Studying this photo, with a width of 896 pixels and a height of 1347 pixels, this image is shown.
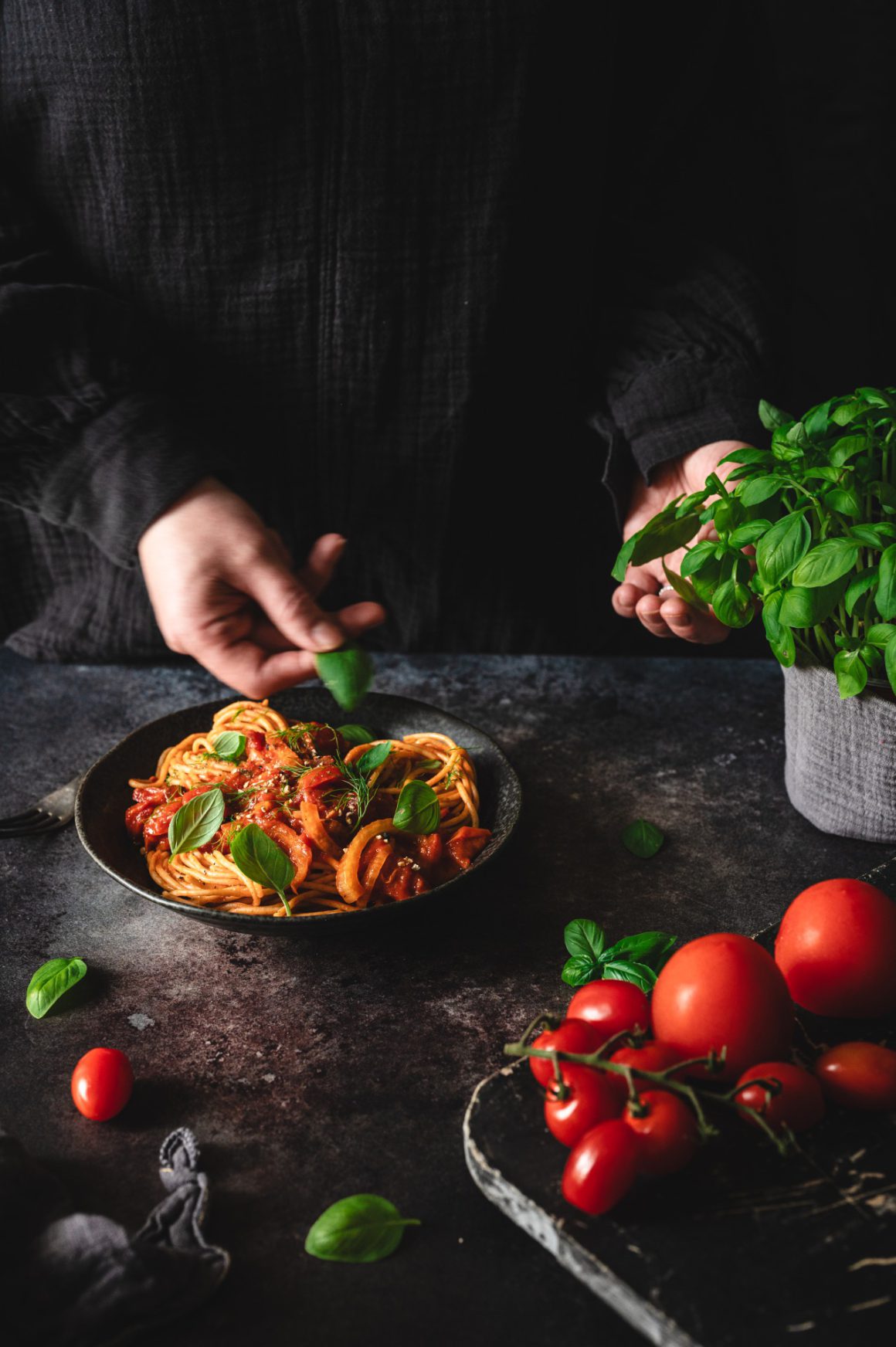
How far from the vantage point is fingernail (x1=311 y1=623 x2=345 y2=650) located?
1618 millimetres

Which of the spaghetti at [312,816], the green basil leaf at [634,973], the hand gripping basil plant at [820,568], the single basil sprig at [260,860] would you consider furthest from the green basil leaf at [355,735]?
the green basil leaf at [634,973]

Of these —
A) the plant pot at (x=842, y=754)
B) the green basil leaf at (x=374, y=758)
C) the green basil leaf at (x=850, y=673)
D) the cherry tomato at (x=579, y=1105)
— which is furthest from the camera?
the green basil leaf at (x=374, y=758)

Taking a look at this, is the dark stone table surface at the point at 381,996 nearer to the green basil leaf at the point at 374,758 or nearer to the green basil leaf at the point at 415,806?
the green basil leaf at the point at 415,806

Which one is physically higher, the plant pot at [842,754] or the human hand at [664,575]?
the human hand at [664,575]

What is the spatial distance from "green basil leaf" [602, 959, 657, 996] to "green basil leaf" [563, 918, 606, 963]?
0.05 m

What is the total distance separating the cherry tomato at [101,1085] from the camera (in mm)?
1171

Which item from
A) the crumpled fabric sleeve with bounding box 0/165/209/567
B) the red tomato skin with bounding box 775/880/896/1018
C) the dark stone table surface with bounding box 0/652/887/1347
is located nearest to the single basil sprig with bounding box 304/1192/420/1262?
the dark stone table surface with bounding box 0/652/887/1347

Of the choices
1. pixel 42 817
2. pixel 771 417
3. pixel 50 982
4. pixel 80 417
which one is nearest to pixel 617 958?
pixel 50 982

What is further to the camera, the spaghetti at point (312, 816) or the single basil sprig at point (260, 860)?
the spaghetti at point (312, 816)

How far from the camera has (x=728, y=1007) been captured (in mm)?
1073

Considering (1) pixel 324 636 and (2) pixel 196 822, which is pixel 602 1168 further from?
(1) pixel 324 636

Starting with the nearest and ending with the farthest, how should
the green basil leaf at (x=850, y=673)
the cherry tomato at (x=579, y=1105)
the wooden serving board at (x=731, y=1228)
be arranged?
1. the wooden serving board at (x=731, y=1228)
2. the cherry tomato at (x=579, y=1105)
3. the green basil leaf at (x=850, y=673)

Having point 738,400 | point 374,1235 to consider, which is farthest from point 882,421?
point 374,1235

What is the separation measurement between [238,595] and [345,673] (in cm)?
24
